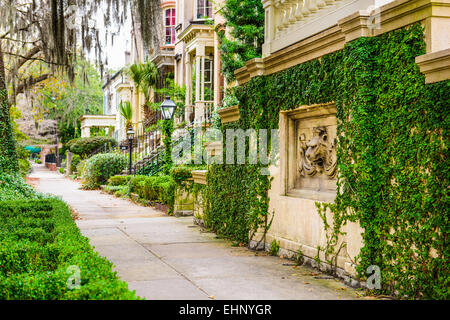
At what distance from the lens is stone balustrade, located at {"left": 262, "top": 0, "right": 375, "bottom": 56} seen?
6.38 m

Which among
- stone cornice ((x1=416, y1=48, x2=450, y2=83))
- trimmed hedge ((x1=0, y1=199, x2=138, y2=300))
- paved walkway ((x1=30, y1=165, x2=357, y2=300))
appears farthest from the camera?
paved walkway ((x1=30, y1=165, x2=357, y2=300))

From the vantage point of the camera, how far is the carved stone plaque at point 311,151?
659 cm

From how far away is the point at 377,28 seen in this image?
17.8 feet

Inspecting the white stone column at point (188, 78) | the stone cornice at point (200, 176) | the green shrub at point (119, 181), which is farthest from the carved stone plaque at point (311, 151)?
the white stone column at point (188, 78)

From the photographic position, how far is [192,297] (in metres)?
5.20

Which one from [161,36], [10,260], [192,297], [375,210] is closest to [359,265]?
[375,210]

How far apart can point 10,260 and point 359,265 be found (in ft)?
11.2

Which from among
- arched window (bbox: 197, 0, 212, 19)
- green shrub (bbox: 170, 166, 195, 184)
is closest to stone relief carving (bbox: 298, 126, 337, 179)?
green shrub (bbox: 170, 166, 195, 184)

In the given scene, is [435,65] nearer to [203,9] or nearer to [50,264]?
[50,264]

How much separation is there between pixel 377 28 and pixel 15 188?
10455 millimetres

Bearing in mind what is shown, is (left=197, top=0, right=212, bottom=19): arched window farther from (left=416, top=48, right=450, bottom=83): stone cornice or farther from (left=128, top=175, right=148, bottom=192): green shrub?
(left=416, top=48, right=450, bottom=83): stone cornice

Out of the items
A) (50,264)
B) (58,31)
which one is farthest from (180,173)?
(50,264)

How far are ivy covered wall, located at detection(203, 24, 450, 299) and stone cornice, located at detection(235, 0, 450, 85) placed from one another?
0.09 metres
